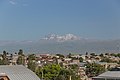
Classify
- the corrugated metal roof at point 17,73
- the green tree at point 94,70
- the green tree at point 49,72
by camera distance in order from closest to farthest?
the corrugated metal roof at point 17,73 → the green tree at point 49,72 → the green tree at point 94,70

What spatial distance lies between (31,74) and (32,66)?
81.1 ft

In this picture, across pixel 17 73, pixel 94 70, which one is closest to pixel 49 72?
pixel 17 73

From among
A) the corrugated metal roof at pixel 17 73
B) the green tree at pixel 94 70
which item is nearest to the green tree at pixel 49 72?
the corrugated metal roof at pixel 17 73

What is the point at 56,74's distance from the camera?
4431 centimetres

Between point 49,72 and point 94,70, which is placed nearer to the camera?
point 49,72

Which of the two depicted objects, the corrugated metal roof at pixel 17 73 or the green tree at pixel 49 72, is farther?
the green tree at pixel 49 72

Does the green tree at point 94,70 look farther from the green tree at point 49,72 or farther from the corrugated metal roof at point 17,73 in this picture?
the corrugated metal roof at point 17,73

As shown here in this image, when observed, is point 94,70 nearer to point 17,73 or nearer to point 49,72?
point 49,72

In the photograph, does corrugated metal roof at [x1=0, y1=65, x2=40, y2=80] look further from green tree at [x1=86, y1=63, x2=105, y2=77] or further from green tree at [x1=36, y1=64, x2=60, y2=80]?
green tree at [x1=86, y1=63, x2=105, y2=77]

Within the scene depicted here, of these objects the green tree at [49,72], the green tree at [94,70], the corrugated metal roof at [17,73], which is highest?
the corrugated metal roof at [17,73]

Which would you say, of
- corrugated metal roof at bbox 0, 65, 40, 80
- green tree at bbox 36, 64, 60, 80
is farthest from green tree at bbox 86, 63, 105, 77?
corrugated metal roof at bbox 0, 65, 40, 80

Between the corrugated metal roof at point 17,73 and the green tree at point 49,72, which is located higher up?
the corrugated metal roof at point 17,73

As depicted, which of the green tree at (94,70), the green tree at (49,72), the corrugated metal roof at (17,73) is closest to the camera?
the corrugated metal roof at (17,73)

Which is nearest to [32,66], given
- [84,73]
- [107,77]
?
[84,73]
